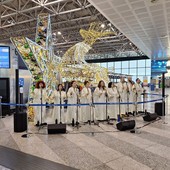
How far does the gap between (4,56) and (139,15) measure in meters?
6.34

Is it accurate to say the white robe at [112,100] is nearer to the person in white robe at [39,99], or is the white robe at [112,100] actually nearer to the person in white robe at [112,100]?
the person in white robe at [112,100]

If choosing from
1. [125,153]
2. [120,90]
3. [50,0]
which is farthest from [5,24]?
[125,153]

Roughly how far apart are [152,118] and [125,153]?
3668 mm

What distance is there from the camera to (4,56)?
8.96m

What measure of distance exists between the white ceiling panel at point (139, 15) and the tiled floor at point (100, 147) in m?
4.29

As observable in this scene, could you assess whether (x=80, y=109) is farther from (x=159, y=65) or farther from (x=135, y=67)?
(x=135, y=67)

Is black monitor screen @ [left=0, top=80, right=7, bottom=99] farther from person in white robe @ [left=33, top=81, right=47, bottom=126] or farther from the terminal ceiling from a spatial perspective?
the terminal ceiling

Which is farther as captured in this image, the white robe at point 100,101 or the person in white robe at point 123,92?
the person in white robe at point 123,92

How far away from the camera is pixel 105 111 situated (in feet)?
24.5

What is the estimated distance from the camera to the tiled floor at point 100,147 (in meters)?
3.61

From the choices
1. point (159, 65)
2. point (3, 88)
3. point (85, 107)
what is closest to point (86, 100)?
point (85, 107)

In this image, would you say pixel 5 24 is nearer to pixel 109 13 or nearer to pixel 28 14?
pixel 28 14

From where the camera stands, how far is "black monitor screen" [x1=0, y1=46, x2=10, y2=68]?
8891 millimetres

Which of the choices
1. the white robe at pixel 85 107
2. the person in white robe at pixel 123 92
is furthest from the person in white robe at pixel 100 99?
the person in white robe at pixel 123 92
